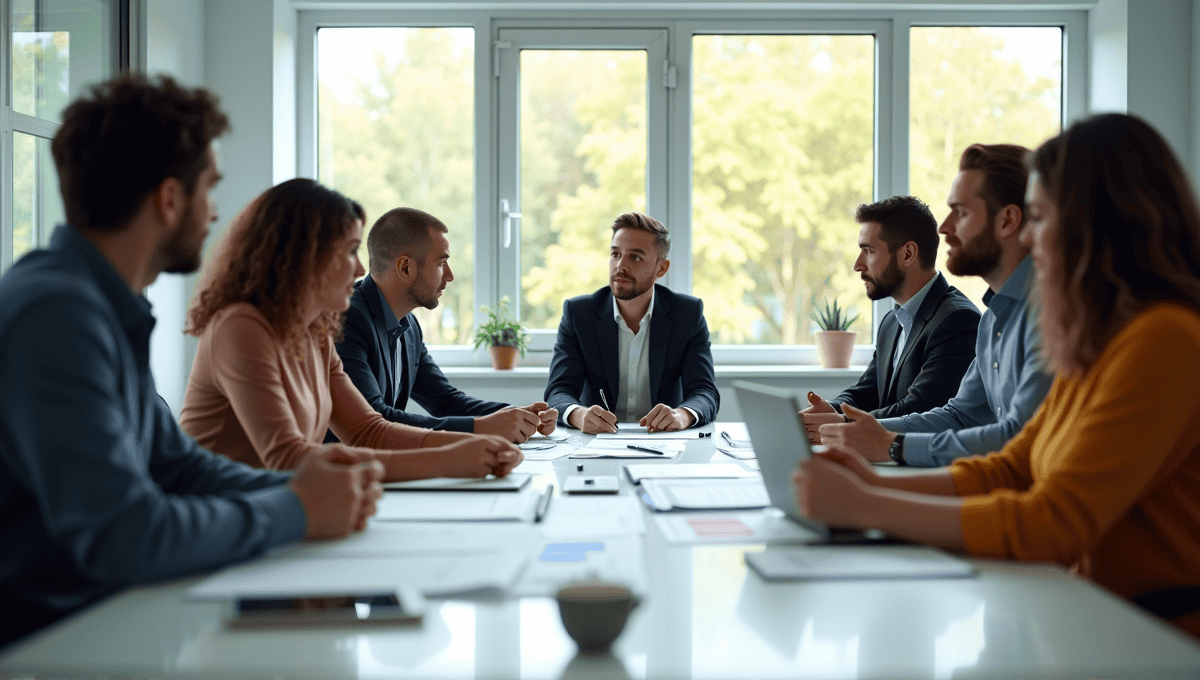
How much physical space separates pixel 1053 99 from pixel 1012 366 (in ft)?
10.1

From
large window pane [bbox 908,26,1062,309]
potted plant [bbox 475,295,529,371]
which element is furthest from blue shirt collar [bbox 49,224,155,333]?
large window pane [bbox 908,26,1062,309]

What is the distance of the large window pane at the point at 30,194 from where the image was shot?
2.80m

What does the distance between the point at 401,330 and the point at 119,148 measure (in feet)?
5.82

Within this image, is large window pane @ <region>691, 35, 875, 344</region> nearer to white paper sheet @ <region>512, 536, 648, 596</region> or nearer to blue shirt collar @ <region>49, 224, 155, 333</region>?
white paper sheet @ <region>512, 536, 648, 596</region>

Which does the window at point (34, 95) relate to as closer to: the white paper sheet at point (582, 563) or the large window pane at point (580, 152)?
the large window pane at point (580, 152)

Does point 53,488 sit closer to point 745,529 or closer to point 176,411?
point 745,529

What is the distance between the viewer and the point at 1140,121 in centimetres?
120

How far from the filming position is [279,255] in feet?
5.92

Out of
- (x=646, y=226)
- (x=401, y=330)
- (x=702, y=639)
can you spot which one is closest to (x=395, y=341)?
(x=401, y=330)

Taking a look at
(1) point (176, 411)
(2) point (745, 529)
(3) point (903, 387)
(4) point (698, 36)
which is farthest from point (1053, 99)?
(1) point (176, 411)

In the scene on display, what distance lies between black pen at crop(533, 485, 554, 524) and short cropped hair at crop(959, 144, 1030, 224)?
51.0 inches

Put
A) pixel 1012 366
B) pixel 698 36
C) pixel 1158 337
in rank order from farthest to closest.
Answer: pixel 698 36 → pixel 1012 366 → pixel 1158 337

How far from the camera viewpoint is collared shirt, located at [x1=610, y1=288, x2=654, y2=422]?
339cm

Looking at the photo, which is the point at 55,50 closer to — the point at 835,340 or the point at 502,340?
the point at 502,340
